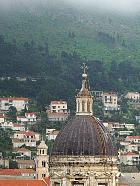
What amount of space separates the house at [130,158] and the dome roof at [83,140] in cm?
14265

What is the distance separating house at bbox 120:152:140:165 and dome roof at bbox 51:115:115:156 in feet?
468

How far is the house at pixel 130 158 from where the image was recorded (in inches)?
6781

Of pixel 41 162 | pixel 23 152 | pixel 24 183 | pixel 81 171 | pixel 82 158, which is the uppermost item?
pixel 23 152

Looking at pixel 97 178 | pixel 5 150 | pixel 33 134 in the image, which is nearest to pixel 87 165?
pixel 97 178

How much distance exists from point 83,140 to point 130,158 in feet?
503

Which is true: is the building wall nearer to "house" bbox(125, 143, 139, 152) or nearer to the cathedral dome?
the cathedral dome

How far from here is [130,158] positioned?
179m

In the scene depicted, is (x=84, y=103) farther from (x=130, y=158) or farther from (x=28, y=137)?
(x=28, y=137)

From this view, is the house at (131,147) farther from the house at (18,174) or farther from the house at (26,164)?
the house at (18,174)

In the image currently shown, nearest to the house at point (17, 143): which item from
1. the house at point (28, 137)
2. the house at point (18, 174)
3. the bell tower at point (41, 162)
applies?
the house at point (28, 137)

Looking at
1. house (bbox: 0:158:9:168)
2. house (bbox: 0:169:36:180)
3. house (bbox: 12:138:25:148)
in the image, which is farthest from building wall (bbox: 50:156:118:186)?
house (bbox: 12:138:25:148)

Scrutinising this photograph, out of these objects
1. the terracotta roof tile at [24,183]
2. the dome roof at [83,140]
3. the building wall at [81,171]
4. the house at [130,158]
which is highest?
the house at [130,158]

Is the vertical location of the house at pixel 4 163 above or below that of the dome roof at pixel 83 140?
above

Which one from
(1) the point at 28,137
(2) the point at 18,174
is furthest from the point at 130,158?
(2) the point at 18,174
